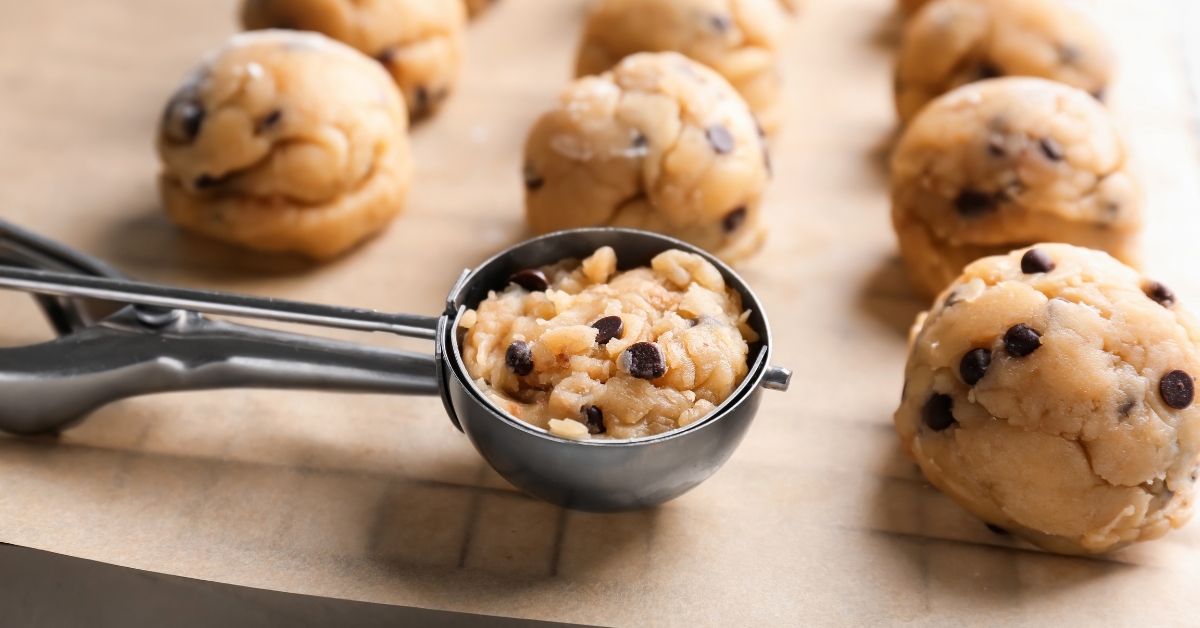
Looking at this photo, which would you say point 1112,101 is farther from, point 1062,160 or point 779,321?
point 779,321

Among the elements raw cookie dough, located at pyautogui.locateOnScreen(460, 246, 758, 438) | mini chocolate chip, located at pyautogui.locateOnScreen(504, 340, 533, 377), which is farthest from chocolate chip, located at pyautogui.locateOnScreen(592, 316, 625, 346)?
mini chocolate chip, located at pyautogui.locateOnScreen(504, 340, 533, 377)

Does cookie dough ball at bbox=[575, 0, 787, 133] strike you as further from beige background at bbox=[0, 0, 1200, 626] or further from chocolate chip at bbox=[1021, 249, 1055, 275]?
chocolate chip at bbox=[1021, 249, 1055, 275]

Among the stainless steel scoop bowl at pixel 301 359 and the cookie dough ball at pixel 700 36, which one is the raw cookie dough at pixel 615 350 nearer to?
the stainless steel scoop bowl at pixel 301 359

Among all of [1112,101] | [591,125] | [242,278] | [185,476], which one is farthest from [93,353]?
[1112,101]

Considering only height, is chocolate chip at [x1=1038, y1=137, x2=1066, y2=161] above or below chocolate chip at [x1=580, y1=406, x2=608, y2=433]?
above

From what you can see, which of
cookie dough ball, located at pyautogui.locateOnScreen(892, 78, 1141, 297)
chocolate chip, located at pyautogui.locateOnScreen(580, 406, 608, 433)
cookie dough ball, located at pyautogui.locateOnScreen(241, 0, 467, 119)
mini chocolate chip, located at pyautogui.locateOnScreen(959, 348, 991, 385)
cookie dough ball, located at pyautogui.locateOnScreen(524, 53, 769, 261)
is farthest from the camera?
cookie dough ball, located at pyautogui.locateOnScreen(241, 0, 467, 119)

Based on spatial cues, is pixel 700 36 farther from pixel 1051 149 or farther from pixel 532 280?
pixel 532 280

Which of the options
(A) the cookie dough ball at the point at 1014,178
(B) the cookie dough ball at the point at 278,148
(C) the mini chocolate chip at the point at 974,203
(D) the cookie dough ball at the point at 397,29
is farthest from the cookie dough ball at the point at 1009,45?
(B) the cookie dough ball at the point at 278,148

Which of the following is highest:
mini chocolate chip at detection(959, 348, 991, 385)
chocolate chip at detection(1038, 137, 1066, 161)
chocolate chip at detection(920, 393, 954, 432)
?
chocolate chip at detection(1038, 137, 1066, 161)
